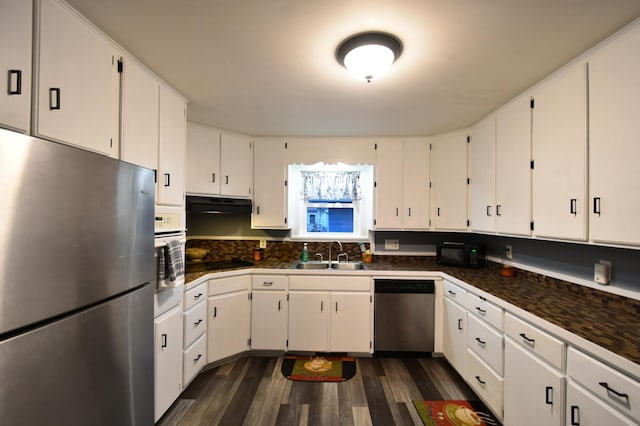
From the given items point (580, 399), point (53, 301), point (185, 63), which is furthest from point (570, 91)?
point (53, 301)

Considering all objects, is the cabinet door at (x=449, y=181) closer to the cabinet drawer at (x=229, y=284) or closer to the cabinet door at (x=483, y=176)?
the cabinet door at (x=483, y=176)

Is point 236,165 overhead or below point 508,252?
overhead

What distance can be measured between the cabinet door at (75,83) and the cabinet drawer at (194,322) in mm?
1345

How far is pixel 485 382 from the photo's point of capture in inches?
71.2

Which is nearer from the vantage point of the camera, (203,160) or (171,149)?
(171,149)

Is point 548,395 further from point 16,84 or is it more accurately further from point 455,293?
→ point 16,84

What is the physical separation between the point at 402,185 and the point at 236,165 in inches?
75.7

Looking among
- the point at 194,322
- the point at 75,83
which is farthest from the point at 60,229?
the point at 194,322

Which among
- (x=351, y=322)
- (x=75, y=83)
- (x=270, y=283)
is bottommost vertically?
(x=351, y=322)

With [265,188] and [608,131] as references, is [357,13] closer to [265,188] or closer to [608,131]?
[608,131]

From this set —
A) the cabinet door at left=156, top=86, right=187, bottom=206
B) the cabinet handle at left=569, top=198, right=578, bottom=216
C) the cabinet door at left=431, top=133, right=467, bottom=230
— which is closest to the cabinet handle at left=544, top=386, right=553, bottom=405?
the cabinet handle at left=569, top=198, right=578, bottom=216

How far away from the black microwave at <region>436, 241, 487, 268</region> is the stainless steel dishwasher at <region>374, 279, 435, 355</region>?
1.44ft

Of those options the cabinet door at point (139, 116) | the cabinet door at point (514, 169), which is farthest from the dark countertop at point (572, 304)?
the cabinet door at point (139, 116)

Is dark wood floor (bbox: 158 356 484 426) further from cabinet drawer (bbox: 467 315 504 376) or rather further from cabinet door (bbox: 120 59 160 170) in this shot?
cabinet door (bbox: 120 59 160 170)
